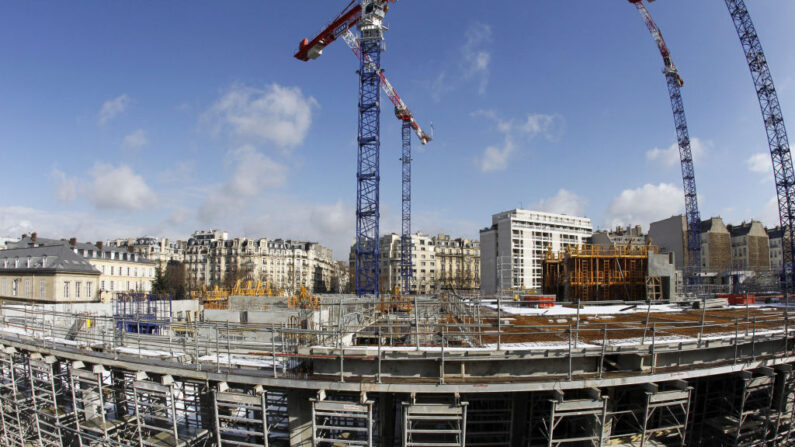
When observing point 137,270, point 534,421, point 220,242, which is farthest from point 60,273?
point 220,242

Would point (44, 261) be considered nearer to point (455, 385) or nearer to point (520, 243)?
point (455, 385)

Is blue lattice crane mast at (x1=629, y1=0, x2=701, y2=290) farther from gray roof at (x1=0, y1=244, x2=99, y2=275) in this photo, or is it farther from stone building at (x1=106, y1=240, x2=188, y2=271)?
stone building at (x1=106, y1=240, x2=188, y2=271)

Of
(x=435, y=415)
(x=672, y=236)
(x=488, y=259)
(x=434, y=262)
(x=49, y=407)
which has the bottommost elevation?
(x=49, y=407)

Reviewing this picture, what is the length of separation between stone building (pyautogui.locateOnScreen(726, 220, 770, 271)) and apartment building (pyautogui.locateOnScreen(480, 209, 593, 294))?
2911cm

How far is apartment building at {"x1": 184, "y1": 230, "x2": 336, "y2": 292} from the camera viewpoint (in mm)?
98000

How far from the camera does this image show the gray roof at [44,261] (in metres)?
39.8

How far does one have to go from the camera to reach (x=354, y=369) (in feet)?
31.3

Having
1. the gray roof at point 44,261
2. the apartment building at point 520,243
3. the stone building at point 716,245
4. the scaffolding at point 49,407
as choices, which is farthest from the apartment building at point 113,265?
the stone building at point 716,245

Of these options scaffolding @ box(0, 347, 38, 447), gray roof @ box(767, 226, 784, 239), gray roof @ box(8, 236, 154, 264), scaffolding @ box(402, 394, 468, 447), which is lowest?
scaffolding @ box(0, 347, 38, 447)

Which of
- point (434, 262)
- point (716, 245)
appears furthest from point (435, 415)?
point (716, 245)

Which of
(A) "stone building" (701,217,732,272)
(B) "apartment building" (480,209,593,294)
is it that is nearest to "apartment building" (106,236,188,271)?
(B) "apartment building" (480,209,593,294)

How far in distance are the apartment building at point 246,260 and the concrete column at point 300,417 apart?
3438 inches

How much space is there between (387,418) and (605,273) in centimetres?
2577

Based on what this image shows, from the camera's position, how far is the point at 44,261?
4016 centimetres
